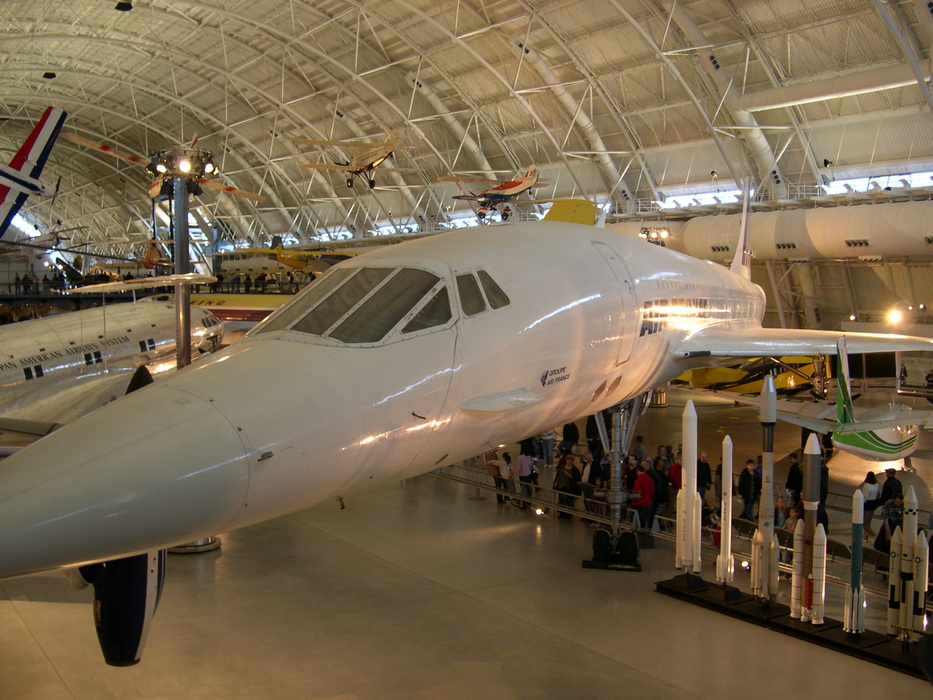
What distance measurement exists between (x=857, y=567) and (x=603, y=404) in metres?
3.80

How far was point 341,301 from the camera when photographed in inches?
216

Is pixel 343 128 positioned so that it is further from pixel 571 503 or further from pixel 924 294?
pixel 571 503

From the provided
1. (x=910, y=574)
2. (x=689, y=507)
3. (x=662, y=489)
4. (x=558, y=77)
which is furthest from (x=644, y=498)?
(x=558, y=77)

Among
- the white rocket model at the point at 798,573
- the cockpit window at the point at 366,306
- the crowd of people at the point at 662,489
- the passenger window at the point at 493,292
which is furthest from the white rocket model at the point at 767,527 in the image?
the cockpit window at the point at 366,306

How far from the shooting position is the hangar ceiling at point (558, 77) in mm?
27547

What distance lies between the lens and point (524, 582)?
10.9 meters

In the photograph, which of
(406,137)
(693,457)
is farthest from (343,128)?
(693,457)

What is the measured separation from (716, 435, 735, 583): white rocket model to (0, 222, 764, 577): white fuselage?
2802 millimetres

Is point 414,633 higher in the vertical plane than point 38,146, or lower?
lower

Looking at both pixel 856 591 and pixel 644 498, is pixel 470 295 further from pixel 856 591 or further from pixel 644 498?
pixel 644 498

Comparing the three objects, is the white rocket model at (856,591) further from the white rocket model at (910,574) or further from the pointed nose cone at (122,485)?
the pointed nose cone at (122,485)

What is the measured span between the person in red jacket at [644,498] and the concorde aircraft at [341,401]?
4607 millimetres

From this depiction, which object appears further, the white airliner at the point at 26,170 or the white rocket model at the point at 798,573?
the white airliner at the point at 26,170

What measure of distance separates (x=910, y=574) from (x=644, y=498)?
4.36 meters
